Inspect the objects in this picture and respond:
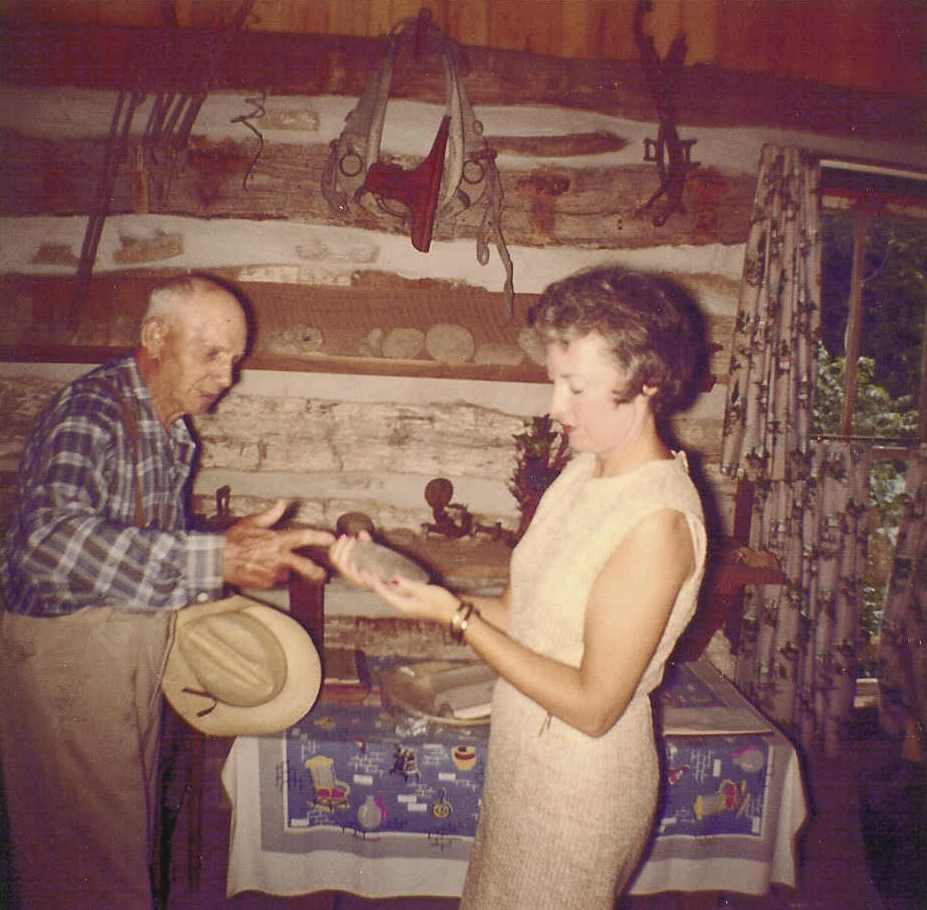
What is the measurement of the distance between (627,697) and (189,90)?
3.31 meters

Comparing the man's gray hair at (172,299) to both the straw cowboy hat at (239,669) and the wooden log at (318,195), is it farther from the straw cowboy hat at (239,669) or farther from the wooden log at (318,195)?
the wooden log at (318,195)

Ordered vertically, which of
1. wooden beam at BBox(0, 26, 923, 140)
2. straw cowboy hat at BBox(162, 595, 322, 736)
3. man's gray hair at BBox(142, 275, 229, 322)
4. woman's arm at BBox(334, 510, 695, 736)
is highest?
wooden beam at BBox(0, 26, 923, 140)

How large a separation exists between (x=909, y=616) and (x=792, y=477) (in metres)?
1.32

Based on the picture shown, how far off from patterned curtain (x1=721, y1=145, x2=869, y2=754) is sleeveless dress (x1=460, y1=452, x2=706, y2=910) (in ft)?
7.15

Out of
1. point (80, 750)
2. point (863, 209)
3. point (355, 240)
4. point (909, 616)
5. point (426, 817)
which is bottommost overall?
point (426, 817)

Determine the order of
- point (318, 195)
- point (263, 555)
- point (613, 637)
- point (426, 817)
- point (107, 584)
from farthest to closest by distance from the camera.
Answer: point (318, 195), point (426, 817), point (263, 555), point (107, 584), point (613, 637)

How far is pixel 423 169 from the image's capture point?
132 inches

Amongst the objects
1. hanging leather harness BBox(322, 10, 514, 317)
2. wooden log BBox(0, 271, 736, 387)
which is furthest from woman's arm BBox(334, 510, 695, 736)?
hanging leather harness BBox(322, 10, 514, 317)

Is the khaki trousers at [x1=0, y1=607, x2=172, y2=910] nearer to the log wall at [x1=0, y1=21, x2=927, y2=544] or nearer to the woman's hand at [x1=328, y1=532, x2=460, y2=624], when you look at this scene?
the woman's hand at [x1=328, y1=532, x2=460, y2=624]

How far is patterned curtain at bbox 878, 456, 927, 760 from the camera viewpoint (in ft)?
13.6

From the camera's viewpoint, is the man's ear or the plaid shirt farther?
the man's ear

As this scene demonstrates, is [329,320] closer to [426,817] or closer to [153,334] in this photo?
[153,334]

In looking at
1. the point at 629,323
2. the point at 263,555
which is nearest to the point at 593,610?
the point at 629,323

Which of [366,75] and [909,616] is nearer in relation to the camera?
[366,75]
